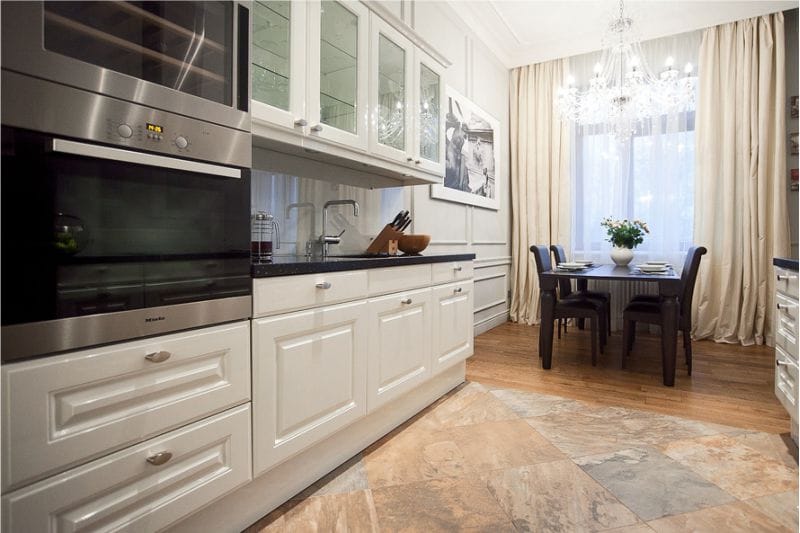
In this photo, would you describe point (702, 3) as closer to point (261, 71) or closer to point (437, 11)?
point (437, 11)

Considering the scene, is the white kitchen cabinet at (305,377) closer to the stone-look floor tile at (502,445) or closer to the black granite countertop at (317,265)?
the black granite countertop at (317,265)

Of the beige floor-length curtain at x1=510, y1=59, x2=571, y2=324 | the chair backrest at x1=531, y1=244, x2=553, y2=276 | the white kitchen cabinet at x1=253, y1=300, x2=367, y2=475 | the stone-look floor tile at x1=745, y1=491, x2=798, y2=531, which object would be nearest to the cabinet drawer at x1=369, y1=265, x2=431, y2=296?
the white kitchen cabinet at x1=253, y1=300, x2=367, y2=475

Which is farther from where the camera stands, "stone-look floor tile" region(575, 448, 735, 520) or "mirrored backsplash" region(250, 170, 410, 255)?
"mirrored backsplash" region(250, 170, 410, 255)

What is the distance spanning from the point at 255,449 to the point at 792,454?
91.2 inches

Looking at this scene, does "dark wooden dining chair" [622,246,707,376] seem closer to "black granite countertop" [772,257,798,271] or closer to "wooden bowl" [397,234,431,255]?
"black granite countertop" [772,257,798,271]

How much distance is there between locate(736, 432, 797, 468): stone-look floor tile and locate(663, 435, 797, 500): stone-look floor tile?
0.04 metres

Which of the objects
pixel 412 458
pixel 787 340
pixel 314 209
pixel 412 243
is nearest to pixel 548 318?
pixel 412 243

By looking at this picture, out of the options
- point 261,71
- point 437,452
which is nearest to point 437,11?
point 261,71

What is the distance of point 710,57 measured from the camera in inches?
173

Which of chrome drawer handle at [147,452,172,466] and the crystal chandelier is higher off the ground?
the crystal chandelier

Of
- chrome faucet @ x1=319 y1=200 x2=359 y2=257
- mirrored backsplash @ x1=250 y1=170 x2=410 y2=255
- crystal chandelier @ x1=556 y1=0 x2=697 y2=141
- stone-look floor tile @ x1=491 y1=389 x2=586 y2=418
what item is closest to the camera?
mirrored backsplash @ x1=250 y1=170 x2=410 y2=255

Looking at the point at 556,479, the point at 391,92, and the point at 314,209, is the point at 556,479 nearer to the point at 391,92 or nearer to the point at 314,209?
the point at 314,209

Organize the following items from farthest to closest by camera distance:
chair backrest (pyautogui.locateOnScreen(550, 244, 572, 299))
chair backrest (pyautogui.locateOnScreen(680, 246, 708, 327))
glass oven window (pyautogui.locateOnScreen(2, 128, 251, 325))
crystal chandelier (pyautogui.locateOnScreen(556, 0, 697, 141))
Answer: chair backrest (pyautogui.locateOnScreen(550, 244, 572, 299)), crystal chandelier (pyautogui.locateOnScreen(556, 0, 697, 141)), chair backrest (pyautogui.locateOnScreen(680, 246, 708, 327)), glass oven window (pyautogui.locateOnScreen(2, 128, 251, 325))

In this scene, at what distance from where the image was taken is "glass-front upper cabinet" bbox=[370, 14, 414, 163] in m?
2.39
